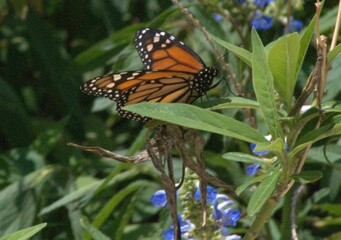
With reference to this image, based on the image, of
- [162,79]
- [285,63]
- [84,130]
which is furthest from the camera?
[84,130]

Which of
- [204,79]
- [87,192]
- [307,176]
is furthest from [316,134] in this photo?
[87,192]

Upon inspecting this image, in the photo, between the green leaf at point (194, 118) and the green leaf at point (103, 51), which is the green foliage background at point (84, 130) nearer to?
the green leaf at point (103, 51)

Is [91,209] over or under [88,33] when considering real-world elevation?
under

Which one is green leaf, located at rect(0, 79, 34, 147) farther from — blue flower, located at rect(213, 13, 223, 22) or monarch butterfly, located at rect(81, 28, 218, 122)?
monarch butterfly, located at rect(81, 28, 218, 122)

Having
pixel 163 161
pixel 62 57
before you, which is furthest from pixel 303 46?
pixel 62 57

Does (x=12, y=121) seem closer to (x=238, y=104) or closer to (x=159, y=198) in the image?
(x=159, y=198)

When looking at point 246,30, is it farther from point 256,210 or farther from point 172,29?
point 256,210

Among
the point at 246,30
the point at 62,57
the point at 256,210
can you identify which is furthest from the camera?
the point at 62,57
